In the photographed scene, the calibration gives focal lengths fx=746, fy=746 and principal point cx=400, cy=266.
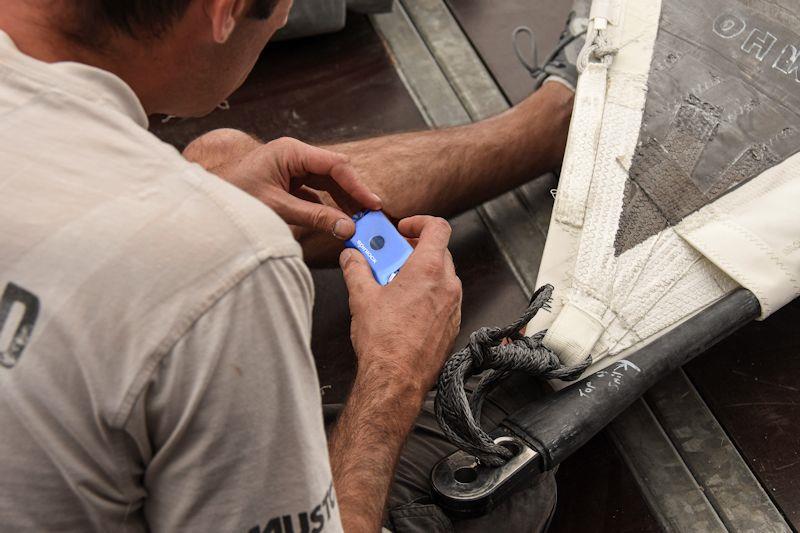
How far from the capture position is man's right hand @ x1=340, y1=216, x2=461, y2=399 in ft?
2.27

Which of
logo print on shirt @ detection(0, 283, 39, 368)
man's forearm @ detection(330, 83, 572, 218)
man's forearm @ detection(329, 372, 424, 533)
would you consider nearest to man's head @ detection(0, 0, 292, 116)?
logo print on shirt @ detection(0, 283, 39, 368)

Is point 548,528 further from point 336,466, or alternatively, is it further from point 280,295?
point 280,295

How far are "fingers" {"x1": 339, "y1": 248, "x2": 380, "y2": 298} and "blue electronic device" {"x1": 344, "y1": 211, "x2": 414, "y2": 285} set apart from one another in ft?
0.04

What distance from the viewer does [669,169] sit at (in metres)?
0.93

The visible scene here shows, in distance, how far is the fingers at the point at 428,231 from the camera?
0.75 meters

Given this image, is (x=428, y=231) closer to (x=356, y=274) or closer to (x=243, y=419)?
(x=356, y=274)

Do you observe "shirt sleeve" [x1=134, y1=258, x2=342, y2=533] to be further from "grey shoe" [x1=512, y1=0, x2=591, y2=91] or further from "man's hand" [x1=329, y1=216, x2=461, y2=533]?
"grey shoe" [x1=512, y1=0, x2=591, y2=91]

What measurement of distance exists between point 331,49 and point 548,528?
2.75ft

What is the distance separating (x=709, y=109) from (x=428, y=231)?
0.46 metres

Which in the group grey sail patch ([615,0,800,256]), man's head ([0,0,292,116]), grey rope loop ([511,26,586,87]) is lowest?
grey rope loop ([511,26,586,87])

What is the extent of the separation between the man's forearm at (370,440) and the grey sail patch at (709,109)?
1.15 ft

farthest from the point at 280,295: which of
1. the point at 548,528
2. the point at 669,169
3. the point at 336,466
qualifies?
the point at 669,169

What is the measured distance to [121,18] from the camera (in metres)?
0.48

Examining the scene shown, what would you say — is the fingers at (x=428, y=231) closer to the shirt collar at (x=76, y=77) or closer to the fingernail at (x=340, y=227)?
the fingernail at (x=340, y=227)
